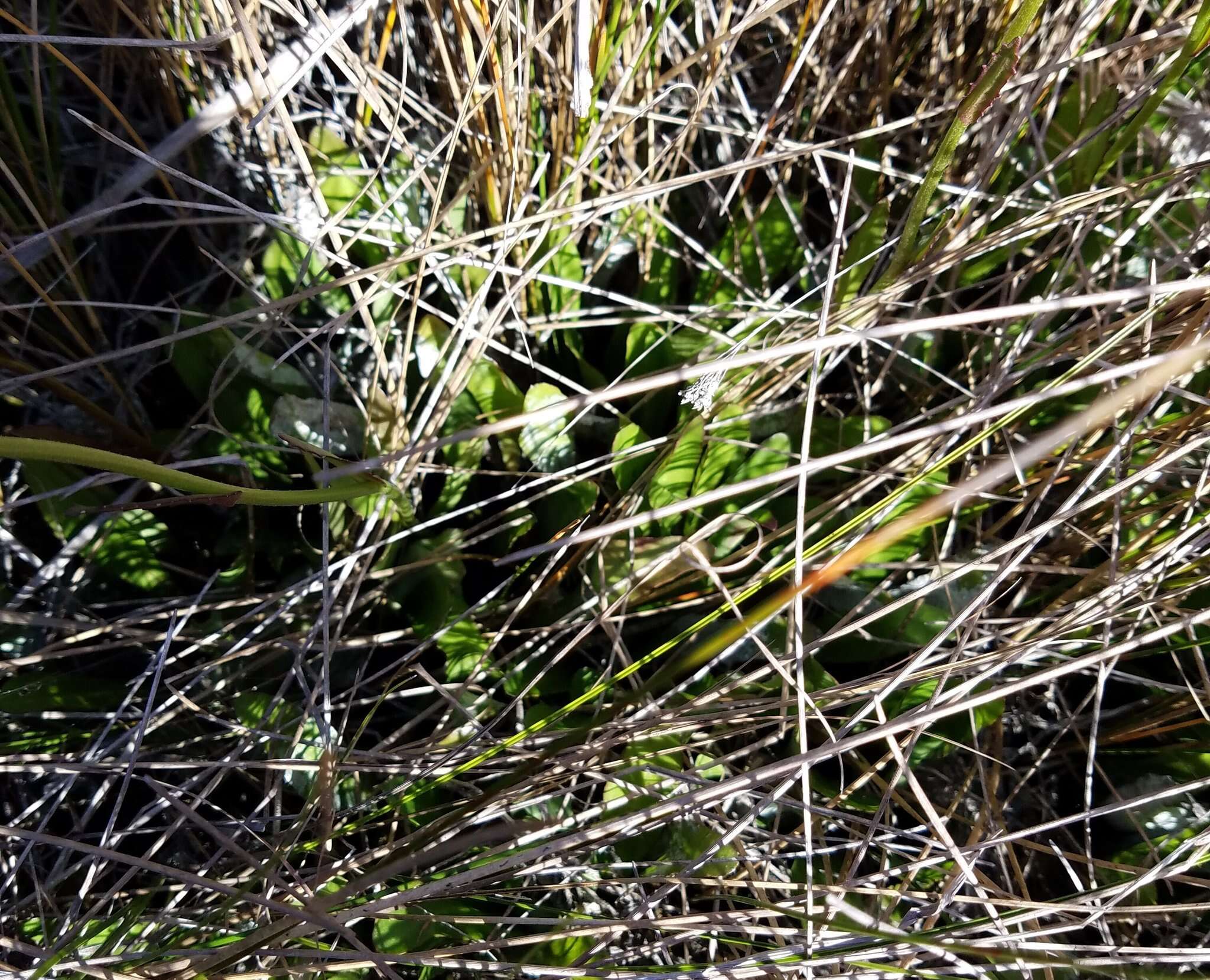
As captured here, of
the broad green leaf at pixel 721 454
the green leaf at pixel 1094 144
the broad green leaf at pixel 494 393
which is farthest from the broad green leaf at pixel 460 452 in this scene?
the green leaf at pixel 1094 144

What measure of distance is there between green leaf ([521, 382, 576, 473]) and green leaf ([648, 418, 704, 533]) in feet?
0.33

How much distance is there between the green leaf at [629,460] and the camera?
87 centimetres

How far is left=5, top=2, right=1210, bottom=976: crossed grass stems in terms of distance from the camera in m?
0.60

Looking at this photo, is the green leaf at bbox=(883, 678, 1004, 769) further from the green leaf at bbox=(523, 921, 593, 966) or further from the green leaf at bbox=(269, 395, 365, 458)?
the green leaf at bbox=(269, 395, 365, 458)

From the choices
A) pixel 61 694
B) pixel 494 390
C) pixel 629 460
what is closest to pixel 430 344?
pixel 494 390

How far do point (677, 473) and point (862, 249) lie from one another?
0.32 metres

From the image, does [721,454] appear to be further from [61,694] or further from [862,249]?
[61,694]

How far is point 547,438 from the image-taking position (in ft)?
2.89

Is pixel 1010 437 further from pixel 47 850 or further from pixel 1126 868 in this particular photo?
pixel 47 850

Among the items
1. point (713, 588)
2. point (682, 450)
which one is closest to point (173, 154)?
point (682, 450)

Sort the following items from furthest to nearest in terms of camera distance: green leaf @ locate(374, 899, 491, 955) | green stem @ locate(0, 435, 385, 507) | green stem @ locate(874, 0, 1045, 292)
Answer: green leaf @ locate(374, 899, 491, 955), green stem @ locate(874, 0, 1045, 292), green stem @ locate(0, 435, 385, 507)

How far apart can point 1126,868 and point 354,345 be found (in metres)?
0.92

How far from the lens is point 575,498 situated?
88cm

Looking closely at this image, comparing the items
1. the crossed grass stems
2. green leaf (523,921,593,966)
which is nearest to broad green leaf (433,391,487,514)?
the crossed grass stems
